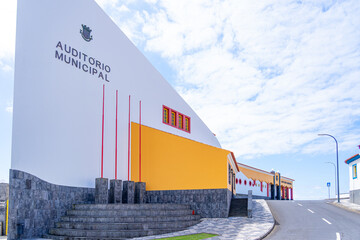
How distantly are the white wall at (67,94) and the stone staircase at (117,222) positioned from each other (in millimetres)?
1971

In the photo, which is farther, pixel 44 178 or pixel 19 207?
pixel 44 178

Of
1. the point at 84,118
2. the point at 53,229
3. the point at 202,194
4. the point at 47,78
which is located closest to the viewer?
the point at 53,229

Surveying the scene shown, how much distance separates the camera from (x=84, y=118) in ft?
58.9

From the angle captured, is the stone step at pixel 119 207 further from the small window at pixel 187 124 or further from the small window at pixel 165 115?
the small window at pixel 187 124

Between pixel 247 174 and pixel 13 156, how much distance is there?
3023 cm

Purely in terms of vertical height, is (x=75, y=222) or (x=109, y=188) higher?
(x=109, y=188)

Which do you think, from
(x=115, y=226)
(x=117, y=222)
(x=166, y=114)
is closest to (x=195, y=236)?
(x=115, y=226)

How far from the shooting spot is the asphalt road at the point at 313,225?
13891 mm

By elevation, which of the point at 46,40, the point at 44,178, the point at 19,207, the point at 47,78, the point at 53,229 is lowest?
the point at 53,229

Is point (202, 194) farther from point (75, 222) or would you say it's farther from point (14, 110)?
point (14, 110)

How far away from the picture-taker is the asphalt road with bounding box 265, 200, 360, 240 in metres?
13.9

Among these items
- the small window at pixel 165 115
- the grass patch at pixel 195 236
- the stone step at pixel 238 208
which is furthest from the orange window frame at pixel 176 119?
the grass patch at pixel 195 236

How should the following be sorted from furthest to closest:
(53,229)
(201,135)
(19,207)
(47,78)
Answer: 1. (201,135)
2. (47,78)
3. (53,229)
4. (19,207)

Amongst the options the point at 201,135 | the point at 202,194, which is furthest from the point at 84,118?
the point at 201,135
